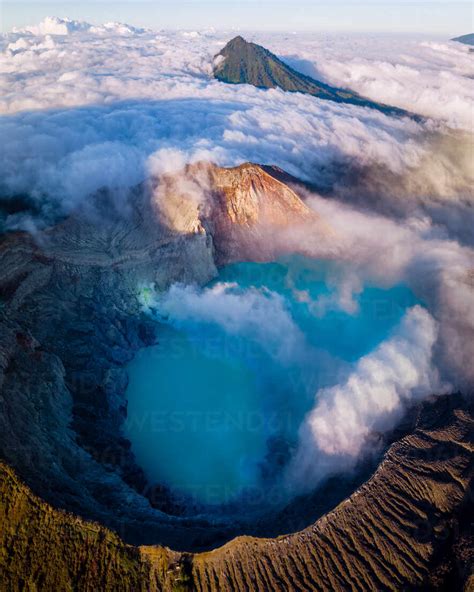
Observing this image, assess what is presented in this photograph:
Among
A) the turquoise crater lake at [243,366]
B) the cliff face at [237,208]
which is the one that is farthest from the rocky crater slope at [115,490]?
the cliff face at [237,208]

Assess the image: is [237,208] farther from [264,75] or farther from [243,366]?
[264,75]

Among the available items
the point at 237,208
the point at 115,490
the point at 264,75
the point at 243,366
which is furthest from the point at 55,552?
the point at 264,75

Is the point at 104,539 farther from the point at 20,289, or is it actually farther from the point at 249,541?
the point at 20,289

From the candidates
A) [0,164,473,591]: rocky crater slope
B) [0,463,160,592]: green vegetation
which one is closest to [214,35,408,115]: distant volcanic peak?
[0,164,473,591]: rocky crater slope

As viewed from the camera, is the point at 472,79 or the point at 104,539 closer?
the point at 104,539

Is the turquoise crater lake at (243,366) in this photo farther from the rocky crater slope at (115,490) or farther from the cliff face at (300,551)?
the cliff face at (300,551)

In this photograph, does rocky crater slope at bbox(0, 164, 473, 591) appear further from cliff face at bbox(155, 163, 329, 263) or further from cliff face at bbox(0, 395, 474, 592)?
cliff face at bbox(155, 163, 329, 263)

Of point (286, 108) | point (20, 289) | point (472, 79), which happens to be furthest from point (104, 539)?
point (472, 79)
